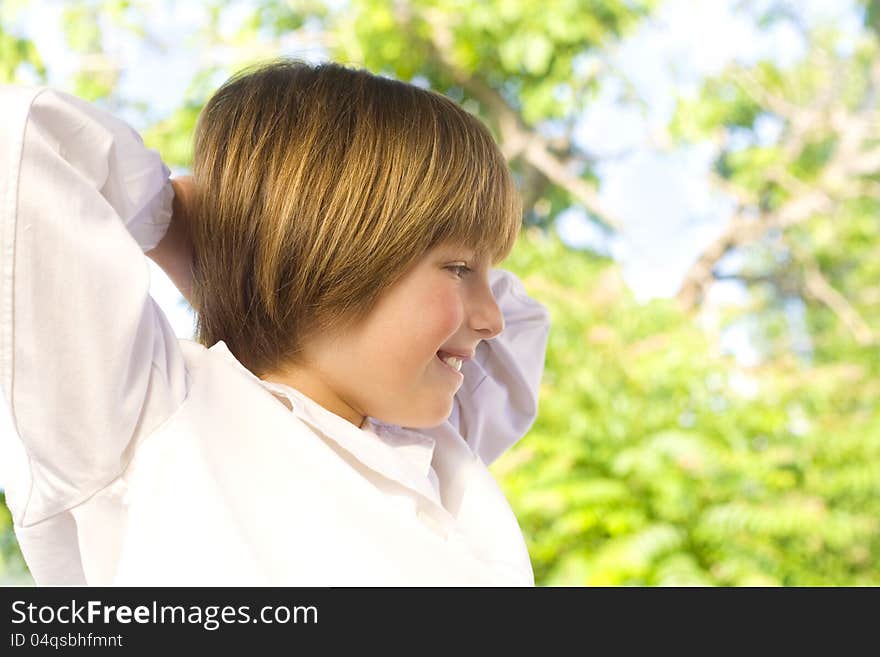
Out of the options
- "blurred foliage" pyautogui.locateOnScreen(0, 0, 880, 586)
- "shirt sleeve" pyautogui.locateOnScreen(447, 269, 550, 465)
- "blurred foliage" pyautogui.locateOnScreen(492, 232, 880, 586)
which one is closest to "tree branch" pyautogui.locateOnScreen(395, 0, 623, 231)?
"blurred foliage" pyautogui.locateOnScreen(0, 0, 880, 586)

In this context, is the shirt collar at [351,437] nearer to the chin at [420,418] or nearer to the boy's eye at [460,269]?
the chin at [420,418]

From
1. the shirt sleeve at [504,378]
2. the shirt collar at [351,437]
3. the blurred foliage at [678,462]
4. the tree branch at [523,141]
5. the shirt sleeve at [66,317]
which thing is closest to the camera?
the shirt sleeve at [66,317]

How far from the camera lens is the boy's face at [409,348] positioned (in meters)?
Result: 0.70

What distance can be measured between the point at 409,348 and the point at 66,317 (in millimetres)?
226

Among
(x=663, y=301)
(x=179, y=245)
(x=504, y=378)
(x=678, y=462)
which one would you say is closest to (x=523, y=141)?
(x=663, y=301)

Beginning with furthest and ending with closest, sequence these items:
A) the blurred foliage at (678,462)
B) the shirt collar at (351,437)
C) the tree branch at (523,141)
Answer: the tree branch at (523,141)
the blurred foliage at (678,462)
the shirt collar at (351,437)

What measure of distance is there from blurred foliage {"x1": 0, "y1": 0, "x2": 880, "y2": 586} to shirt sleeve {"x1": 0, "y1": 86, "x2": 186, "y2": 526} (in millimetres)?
1746

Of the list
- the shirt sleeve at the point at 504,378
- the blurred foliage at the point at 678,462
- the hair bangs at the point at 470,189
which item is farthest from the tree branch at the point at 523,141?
the hair bangs at the point at 470,189

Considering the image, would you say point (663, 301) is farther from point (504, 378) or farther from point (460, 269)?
point (460, 269)

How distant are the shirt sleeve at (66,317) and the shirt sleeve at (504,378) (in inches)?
14.0

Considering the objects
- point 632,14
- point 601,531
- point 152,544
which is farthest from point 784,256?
point 152,544

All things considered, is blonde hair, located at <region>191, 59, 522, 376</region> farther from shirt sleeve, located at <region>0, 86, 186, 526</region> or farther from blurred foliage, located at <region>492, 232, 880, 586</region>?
blurred foliage, located at <region>492, 232, 880, 586</region>
